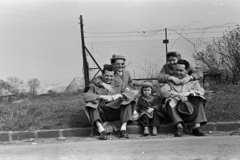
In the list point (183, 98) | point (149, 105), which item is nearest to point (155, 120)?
point (149, 105)

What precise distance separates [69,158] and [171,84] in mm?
2487

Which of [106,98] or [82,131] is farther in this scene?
[82,131]

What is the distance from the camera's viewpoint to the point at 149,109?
5391mm

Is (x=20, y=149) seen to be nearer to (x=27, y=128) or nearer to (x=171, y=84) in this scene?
(x=27, y=128)

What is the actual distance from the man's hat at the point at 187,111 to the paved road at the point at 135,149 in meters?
0.38

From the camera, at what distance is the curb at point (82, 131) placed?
5.41 m

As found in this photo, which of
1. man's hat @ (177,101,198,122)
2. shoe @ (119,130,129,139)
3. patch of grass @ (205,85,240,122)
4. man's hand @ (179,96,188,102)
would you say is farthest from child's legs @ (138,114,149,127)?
patch of grass @ (205,85,240,122)

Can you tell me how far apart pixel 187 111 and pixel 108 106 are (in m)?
1.45

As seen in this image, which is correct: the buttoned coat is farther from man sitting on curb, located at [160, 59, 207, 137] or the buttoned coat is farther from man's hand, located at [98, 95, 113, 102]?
man's hand, located at [98, 95, 113, 102]

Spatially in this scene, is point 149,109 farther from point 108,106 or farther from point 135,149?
point 135,149

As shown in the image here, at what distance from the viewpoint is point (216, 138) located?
475 centimetres

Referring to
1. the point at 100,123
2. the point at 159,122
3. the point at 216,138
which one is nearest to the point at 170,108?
the point at 159,122

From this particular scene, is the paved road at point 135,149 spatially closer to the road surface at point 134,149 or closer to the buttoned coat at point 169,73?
the road surface at point 134,149

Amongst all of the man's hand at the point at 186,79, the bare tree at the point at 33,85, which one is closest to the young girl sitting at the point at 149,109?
the man's hand at the point at 186,79
